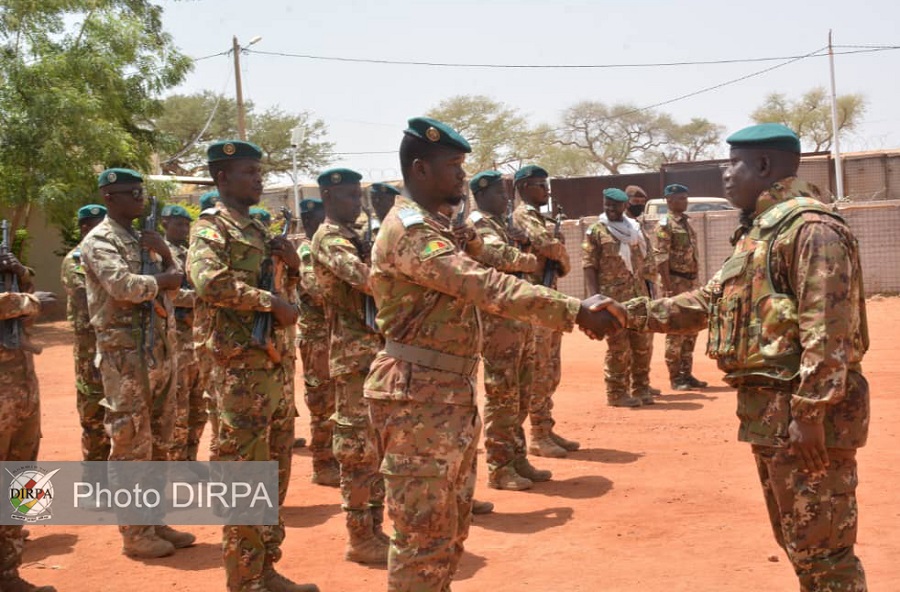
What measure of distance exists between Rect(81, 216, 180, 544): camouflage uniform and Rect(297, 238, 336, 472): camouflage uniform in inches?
80.8

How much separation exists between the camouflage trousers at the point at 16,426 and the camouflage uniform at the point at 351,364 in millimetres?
1775

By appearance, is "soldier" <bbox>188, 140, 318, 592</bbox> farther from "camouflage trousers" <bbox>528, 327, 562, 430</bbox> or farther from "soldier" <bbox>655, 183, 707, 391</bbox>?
"soldier" <bbox>655, 183, 707, 391</bbox>

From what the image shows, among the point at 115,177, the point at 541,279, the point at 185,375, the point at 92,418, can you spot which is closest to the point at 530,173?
the point at 541,279

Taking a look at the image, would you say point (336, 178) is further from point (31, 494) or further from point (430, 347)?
point (31, 494)

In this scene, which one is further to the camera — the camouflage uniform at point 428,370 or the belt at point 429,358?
the belt at point 429,358

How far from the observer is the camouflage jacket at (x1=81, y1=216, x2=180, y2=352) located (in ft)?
18.9

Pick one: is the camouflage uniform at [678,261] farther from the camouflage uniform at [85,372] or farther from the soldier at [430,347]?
the soldier at [430,347]

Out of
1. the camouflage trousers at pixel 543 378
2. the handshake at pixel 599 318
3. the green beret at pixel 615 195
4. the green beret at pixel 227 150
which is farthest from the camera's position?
the green beret at pixel 615 195

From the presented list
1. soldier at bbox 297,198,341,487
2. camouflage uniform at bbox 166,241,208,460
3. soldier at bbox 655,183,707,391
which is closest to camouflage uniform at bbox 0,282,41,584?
camouflage uniform at bbox 166,241,208,460

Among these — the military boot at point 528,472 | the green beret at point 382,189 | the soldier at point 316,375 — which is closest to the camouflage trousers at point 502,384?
the military boot at point 528,472

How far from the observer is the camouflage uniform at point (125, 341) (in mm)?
5789

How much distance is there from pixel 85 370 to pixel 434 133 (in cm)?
446

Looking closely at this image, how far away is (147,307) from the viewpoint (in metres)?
6.08

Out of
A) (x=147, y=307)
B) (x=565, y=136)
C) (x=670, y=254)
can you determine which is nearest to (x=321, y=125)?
(x=565, y=136)
